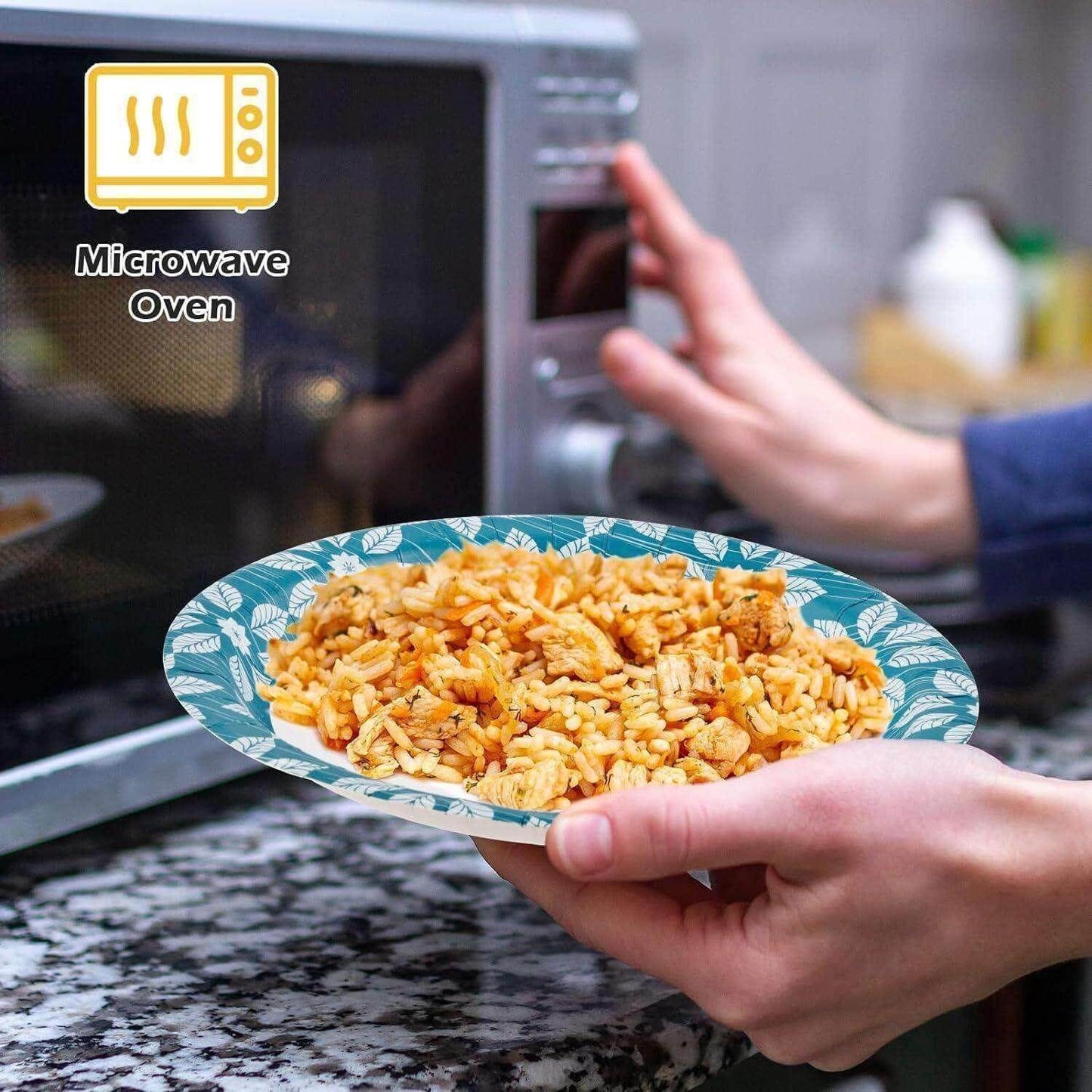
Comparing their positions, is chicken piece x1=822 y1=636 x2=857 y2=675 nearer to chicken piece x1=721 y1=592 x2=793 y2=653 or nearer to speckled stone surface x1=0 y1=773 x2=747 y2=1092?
chicken piece x1=721 y1=592 x2=793 y2=653

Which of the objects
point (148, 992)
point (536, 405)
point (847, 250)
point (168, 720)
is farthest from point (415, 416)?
point (847, 250)

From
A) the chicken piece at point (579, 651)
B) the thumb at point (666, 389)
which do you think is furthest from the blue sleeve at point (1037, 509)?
the chicken piece at point (579, 651)

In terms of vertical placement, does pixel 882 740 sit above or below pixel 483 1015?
above

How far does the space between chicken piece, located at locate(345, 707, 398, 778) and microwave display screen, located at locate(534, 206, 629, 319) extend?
15.5 inches

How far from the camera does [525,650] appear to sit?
0.53 meters

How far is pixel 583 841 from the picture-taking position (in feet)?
1.38

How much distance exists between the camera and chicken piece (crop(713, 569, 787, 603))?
549 mm

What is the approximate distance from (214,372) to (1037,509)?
523 millimetres

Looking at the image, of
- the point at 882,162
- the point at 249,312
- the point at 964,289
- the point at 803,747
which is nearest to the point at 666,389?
the point at 249,312

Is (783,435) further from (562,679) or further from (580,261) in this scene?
(562,679)

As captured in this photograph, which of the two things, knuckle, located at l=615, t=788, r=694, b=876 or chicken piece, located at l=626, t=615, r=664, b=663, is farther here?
chicken piece, located at l=626, t=615, r=664, b=663

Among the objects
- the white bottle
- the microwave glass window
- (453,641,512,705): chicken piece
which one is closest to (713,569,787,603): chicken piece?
(453,641,512,705): chicken piece

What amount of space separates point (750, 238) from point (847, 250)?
26 cm

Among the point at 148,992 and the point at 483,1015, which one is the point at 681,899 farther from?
the point at 148,992
